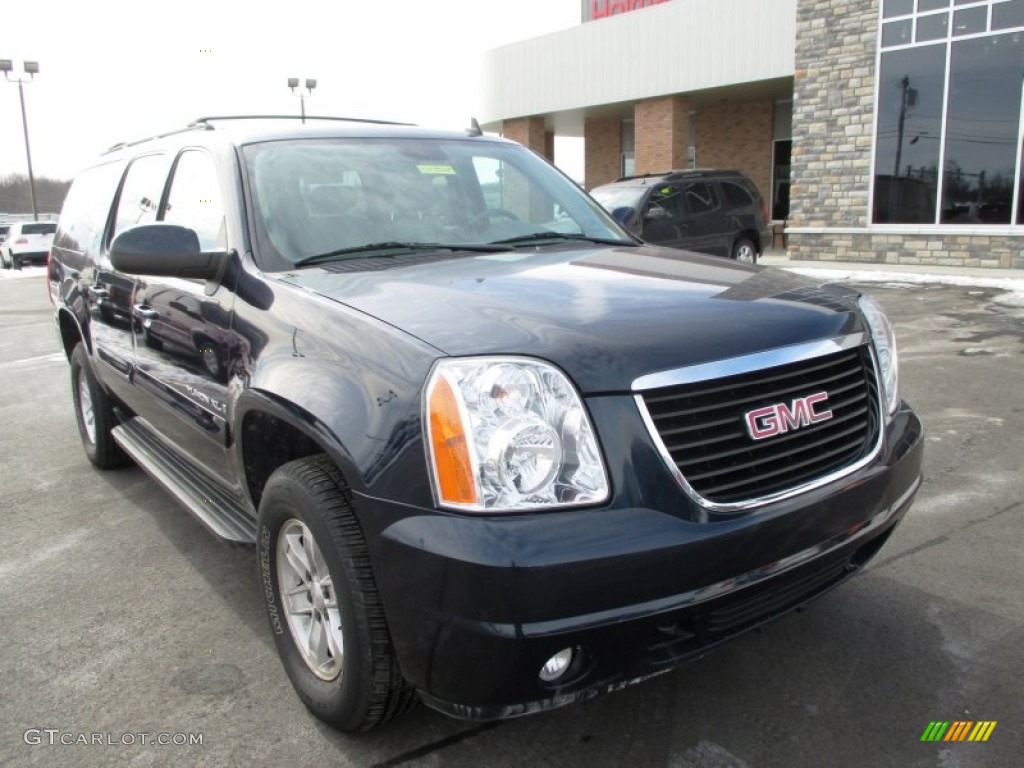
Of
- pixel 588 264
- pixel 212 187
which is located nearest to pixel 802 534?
pixel 588 264

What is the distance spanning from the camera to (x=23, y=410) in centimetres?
717

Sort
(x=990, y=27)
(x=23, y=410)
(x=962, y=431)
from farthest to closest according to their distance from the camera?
(x=990, y=27) → (x=23, y=410) → (x=962, y=431)

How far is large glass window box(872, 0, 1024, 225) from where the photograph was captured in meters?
13.7

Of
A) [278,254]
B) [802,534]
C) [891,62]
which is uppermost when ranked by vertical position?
[891,62]

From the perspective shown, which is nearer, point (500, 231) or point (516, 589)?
point (516, 589)

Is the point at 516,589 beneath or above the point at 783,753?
above

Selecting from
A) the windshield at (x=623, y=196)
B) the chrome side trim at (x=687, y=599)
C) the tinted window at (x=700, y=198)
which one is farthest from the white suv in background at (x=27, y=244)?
the chrome side trim at (x=687, y=599)

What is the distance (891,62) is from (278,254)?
15.0m

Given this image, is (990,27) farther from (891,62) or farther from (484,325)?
(484,325)

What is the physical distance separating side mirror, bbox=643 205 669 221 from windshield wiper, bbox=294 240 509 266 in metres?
9.22

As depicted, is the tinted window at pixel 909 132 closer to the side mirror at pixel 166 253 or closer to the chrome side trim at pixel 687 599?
the chrome side trim at pixel 687 599

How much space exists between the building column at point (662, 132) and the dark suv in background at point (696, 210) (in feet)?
26.9

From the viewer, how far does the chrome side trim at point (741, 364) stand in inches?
81.8

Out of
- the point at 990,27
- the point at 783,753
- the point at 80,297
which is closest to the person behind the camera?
the point at 783,753
